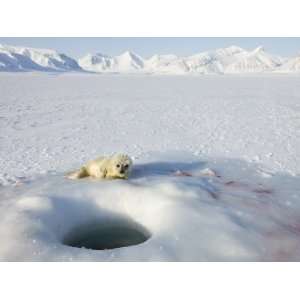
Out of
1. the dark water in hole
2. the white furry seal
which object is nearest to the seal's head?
the white furry seal

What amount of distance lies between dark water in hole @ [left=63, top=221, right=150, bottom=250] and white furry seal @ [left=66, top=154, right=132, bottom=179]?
1046 mm

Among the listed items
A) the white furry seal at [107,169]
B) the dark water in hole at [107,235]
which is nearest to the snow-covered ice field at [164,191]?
the dark water in hole at [107,235]

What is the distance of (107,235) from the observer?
393 cm

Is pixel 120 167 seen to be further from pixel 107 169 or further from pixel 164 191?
pixel 164 191

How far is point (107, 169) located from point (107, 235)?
1235 mm

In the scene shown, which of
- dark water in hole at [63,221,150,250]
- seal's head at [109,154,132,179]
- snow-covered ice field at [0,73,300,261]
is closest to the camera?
snow-covered ice field at [0,73,300,261]

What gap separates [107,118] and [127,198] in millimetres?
7156

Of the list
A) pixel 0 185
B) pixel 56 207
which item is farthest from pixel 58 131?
pixel 56 207

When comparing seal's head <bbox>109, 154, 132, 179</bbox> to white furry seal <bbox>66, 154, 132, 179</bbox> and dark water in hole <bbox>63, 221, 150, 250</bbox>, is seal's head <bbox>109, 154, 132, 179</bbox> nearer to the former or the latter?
white furry seal <bbox>66, 154, 132, 179</bbox>

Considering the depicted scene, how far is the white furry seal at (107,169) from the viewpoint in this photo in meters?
4.86

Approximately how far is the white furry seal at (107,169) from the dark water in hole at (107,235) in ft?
3.43

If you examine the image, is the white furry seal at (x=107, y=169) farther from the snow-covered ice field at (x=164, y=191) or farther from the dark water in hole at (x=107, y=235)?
the dark water in hole at (x=107, y=235)

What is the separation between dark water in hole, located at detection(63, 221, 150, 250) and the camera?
377 cm
